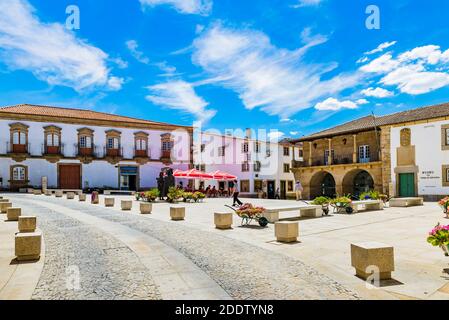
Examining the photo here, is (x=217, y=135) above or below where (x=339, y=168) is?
above

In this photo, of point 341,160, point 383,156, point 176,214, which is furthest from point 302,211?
point 341,160

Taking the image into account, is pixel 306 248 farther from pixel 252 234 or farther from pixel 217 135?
pixel 217 135

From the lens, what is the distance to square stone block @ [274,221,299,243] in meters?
8.46

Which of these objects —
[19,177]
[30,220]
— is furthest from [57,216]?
[19,177]

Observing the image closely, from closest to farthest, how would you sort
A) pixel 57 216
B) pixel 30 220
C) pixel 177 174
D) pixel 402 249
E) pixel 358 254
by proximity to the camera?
pixel 358 254 → pixel 402 249 → pixel 30 220 → pixel 57 216 → pixel 177 174

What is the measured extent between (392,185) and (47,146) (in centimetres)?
3334

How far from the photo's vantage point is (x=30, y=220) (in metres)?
9.23

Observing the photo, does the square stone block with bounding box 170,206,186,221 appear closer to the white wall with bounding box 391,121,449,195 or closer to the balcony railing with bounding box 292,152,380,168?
the white wall with bounding box 391,121,449,195

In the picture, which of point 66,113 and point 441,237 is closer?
point 441,237

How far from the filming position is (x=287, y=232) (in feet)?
27.7

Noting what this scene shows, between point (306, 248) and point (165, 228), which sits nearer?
point (306, 248)

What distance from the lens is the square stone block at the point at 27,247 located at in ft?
21.5

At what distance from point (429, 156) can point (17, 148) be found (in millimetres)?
37322

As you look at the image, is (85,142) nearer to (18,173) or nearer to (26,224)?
(18,173)
